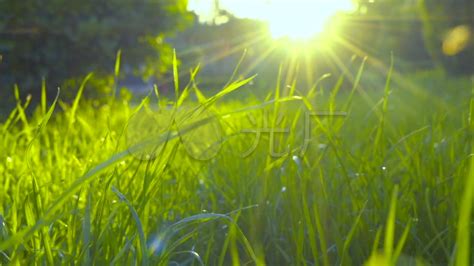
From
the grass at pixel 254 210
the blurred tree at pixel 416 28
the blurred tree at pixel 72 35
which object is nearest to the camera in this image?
the grass at pixel 254 210

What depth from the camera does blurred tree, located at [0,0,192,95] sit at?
3.36 m

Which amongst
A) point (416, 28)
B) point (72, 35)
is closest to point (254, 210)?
point (72, 35)

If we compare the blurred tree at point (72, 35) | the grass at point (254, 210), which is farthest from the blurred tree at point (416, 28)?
the grass at point (254, 210)

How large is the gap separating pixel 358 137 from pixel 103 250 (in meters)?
1.51

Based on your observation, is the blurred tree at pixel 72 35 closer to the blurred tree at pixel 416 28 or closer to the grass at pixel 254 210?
the grass at pixel 254 210

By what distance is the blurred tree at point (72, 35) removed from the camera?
11.0ft

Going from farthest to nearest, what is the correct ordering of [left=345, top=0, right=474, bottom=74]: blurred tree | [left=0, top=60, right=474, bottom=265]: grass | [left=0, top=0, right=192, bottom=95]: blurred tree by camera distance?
[left=345, top=0, right=474, bottom=74]: blurred tree, [left=0, top=0, right=192, bottom=95]: blurred tree, [left=0, top=60, right=474, bottom=265]: grass

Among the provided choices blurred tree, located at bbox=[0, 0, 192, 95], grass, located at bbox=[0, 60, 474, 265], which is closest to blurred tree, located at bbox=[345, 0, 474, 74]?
blurred tree, located at bbox=[0, 0, 192, 95]

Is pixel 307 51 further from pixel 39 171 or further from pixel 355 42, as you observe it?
pixel 39 171

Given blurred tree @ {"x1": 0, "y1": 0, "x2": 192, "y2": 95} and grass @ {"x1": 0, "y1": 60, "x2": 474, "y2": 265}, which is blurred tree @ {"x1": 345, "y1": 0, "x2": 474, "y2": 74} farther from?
grass @ {"x1": 0, "y1": 60, "x2": 474, "y2": 265}

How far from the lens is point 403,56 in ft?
49.5

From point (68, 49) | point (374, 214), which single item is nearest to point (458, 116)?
point (374, 214)

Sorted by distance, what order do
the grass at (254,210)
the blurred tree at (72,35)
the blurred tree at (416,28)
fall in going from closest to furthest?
the grass at (254,210), the blurred tree at (72,35), the blurred tree at (416,28)

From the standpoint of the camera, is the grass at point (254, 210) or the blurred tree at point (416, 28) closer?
the grass at point (254, 210)
